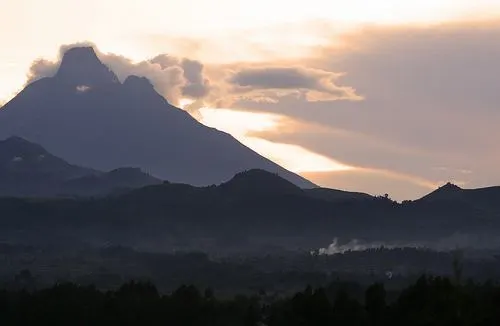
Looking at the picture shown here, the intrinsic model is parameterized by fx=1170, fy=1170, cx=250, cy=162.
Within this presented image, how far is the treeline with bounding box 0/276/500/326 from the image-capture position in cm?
10400

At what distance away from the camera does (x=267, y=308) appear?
188 meters

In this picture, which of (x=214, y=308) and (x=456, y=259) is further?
(x=214, y=308)

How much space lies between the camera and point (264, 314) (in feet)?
570

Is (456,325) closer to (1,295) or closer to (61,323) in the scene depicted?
(61,323)

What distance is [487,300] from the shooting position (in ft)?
357

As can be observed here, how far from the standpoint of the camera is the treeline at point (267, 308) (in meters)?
104

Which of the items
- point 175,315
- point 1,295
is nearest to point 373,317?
point 175,315

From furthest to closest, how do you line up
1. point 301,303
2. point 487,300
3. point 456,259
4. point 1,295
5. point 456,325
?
1. point 1,295
2. point 301,303
3. point 487,300
4. point 456,325
5. point 456,259

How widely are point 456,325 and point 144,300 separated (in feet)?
202

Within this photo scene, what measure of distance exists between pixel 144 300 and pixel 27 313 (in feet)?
49.5

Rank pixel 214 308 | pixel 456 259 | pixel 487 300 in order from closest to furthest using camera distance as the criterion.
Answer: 1. pixel 456 259
2. pixel 487 300
3. pixel 214 308

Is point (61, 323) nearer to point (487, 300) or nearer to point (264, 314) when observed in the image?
point (264, 314)

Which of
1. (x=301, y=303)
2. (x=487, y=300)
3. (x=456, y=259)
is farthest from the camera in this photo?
(x=301, y=303)

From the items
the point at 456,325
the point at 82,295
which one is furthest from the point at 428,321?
the point at 82,295
